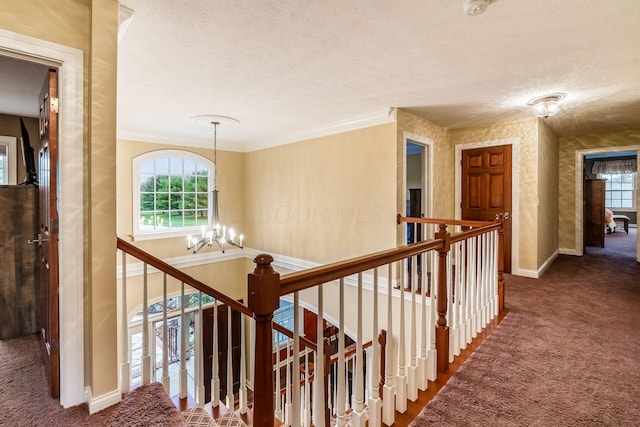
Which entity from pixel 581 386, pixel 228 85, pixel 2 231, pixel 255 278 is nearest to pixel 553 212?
pixel 581 386

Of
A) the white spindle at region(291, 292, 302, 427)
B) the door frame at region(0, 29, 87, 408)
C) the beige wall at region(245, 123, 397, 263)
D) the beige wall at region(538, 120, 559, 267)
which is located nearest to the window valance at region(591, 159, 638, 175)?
the beige wall at region(538, 120, 559, 267)

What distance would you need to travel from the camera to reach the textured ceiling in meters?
1.86

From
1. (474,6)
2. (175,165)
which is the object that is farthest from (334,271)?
(175,165)

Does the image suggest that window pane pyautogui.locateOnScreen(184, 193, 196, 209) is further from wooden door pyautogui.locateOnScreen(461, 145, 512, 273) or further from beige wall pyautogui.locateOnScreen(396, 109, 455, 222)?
wooden door pyautogui.locateOnScreen(461, 145, 512, 273)

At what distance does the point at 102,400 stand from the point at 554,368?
290 cm

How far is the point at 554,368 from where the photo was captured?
2.12 metres

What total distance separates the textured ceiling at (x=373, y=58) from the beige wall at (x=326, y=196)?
56 centimetres

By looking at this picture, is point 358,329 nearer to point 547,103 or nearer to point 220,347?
point 547,103

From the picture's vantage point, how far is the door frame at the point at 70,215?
1.66 metres

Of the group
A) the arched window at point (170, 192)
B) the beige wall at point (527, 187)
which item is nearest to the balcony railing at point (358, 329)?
the beige wall at point (527, 187)

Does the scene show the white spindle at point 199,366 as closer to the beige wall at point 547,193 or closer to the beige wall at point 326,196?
the beige wall at point 326,196

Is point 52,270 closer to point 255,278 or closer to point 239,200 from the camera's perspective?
point 255,278

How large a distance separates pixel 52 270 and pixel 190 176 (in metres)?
4.29

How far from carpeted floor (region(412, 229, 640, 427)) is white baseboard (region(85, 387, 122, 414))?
172 cm
